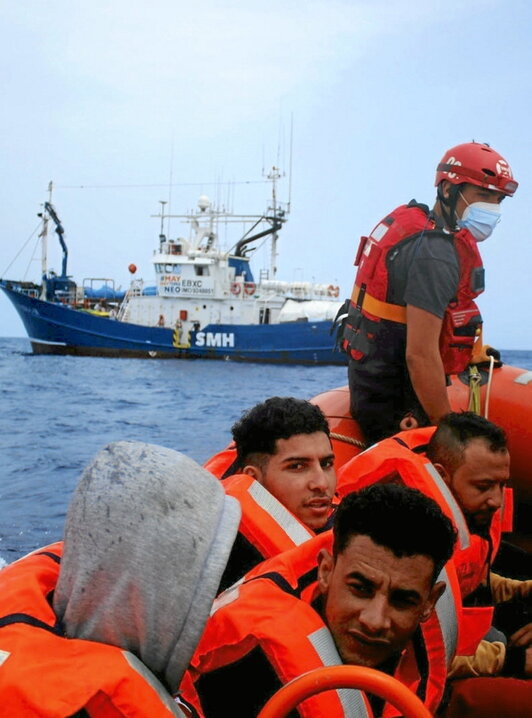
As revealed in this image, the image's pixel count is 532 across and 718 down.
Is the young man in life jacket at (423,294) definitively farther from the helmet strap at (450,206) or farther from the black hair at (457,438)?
the black hair at (457,438)

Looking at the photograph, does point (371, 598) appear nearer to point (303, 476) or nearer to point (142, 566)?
point (142, 566)

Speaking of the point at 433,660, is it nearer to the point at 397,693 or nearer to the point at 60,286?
the point at 397,693

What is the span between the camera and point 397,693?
123cm

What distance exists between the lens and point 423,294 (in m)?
3.57

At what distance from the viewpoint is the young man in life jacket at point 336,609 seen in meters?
1.68

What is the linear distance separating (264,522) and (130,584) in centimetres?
77

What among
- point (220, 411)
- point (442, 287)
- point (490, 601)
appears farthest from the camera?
point (220, 411)

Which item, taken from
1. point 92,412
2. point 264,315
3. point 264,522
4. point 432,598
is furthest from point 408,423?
point 264,315

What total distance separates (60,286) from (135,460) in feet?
151

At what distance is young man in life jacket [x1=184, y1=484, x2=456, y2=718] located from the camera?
1.68m

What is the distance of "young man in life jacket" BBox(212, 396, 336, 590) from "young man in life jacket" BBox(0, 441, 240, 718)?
599 millimetres

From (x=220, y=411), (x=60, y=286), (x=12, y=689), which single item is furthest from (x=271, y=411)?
(x=60, y=286)

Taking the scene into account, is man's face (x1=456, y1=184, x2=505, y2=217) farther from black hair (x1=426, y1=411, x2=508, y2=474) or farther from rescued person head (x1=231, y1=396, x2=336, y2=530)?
rescued person head (x1=231, y1=396, x2=336, y2=530)

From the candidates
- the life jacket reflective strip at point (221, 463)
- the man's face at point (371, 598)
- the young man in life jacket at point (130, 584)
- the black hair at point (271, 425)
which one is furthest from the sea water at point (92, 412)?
the young man in life jacket at point (130, 584)
